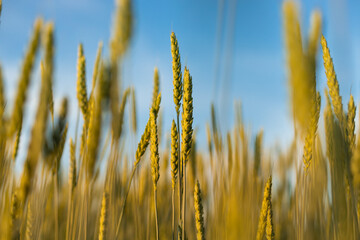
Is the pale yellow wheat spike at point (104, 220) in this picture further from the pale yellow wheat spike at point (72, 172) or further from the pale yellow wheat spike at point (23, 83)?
the pale yellow wheat spike at point (23, 83)

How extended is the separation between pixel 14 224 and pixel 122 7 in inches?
16.5

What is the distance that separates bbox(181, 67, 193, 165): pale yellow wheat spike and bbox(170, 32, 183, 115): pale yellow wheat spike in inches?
0.6

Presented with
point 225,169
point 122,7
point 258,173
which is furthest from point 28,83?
point 258,173

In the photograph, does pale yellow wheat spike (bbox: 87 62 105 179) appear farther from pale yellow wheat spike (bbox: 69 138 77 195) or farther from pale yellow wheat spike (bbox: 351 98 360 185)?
pale yellow wheat spike (bbox: 351 98 360 185)

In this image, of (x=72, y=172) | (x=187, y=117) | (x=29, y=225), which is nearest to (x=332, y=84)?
(x=187, y=117)

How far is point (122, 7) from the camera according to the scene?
0.55 metres

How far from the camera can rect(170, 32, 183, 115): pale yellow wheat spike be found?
58cm

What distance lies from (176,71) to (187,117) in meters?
0.09

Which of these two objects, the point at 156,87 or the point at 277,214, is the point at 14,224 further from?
the point at 277,214

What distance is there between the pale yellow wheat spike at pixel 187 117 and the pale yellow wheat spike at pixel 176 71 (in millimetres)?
15

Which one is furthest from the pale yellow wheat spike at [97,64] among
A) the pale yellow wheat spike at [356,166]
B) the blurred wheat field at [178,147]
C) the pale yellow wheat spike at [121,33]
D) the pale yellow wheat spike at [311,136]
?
the pale yellow wheat spike at [356,166]

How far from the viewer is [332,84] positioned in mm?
613

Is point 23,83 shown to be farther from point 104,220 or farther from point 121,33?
point 104,220

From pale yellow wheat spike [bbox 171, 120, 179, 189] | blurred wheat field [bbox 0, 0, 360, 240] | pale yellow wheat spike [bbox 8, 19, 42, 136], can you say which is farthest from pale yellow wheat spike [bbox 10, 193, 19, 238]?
pale yellow wheat spike [bbox 171, 120, 179, 189]
